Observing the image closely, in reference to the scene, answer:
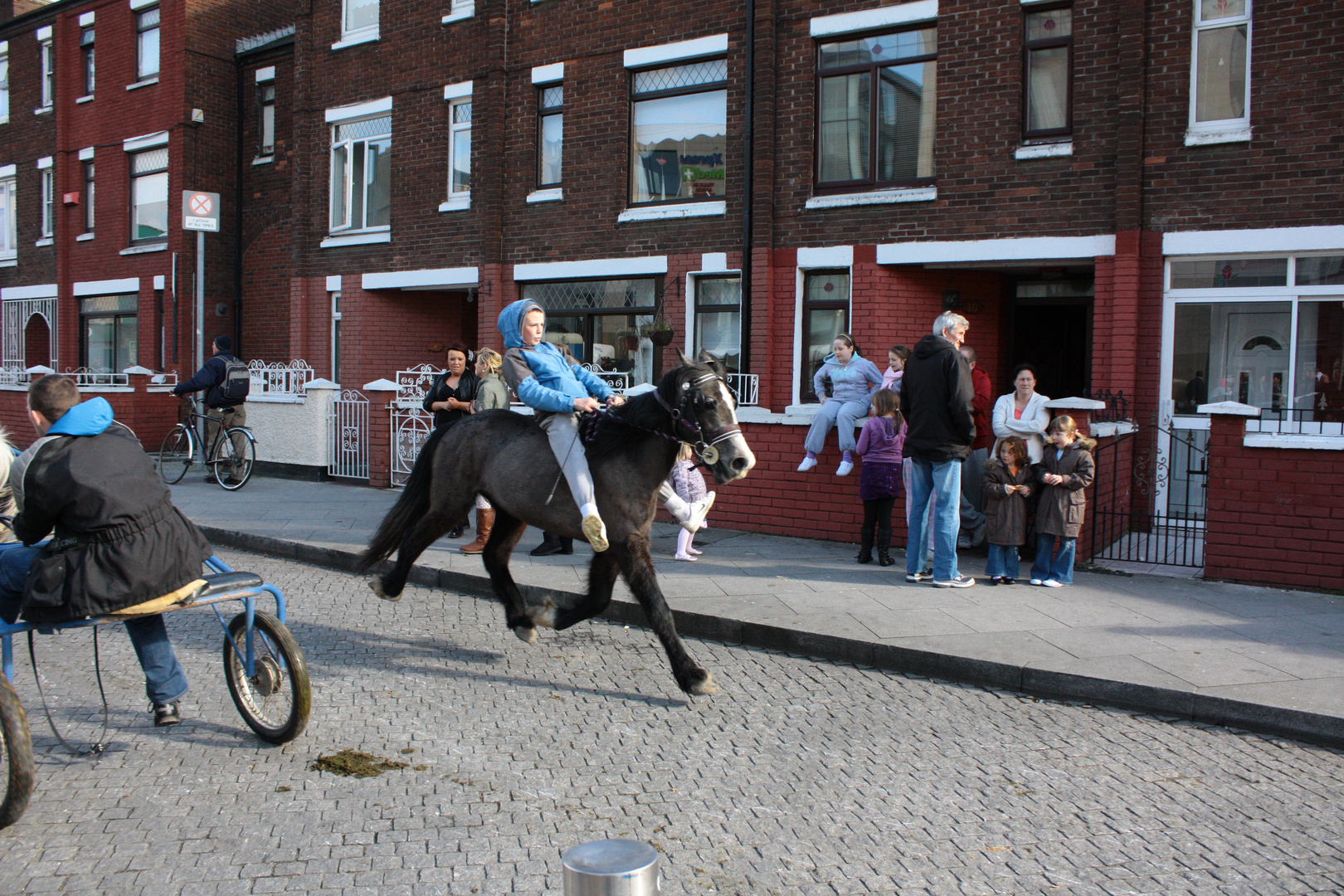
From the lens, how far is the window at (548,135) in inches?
668

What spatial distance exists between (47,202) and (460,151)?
15473 millimetres

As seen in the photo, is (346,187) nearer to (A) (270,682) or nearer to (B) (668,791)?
(A) (270,682)

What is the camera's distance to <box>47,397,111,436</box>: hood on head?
464cm

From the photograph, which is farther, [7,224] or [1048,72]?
[7,224]

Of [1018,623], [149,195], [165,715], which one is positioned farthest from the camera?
[149,195]

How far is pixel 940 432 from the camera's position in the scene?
8.27m

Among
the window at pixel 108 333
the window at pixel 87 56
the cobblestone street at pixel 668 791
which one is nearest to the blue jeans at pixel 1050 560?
the cobblestone street at pixel 668 791

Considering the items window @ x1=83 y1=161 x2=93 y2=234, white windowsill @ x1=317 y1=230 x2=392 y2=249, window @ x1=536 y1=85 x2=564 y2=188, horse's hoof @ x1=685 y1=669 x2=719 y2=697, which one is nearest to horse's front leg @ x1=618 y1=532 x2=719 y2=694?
horse's hoof @ x1=685 y1=669 x2=719 y2=697

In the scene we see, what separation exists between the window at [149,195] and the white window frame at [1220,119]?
69.5 ft

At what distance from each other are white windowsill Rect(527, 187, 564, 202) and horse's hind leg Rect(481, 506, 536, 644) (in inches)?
414

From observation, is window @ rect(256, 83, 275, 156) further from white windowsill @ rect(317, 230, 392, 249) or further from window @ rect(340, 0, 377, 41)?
A: white windowsill @ rect(317, 230, 392, 249)

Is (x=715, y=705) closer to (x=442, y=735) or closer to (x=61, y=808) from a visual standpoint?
(x=442, y=735)

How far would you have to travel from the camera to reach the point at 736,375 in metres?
14.4

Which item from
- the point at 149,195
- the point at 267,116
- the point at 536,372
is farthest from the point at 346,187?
the point at 536,372
